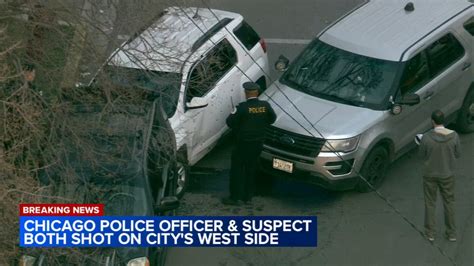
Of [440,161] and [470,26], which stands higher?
[470,26]

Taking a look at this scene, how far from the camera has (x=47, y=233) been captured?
9922 millimetres

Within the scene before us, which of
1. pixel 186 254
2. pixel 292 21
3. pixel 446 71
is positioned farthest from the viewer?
pixel 292 21

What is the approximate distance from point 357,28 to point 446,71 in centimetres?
136

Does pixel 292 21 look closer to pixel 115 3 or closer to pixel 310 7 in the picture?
pixel 310 7

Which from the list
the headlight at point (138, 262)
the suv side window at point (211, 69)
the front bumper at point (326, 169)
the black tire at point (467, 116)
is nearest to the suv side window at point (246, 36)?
the suv side window at point (211, 69)

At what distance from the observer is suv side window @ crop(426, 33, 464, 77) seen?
12.9 meters

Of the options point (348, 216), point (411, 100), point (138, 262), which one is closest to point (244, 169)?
point (348, 216)

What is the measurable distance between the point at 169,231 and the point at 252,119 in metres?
2.07

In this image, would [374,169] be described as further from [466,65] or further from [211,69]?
[211,69]

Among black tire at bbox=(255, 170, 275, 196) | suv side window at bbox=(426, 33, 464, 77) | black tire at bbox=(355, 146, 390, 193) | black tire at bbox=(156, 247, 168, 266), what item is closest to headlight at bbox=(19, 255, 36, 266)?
black tire at bbox=(156, 247, 168, 266)

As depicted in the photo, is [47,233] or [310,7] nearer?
Result: [47,233]

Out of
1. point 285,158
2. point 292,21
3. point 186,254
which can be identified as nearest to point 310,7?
point 292,21

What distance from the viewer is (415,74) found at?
41.7 feet

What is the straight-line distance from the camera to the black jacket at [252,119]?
39.2 feet
